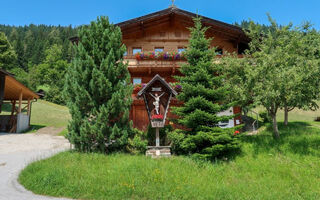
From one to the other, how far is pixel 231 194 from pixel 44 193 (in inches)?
229

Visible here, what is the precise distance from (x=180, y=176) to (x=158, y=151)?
8.30 ft

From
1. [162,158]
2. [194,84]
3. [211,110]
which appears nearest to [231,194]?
[162,158]

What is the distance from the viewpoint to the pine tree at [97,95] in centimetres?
913

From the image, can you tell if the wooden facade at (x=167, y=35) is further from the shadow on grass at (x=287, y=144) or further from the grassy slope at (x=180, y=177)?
the grassy slope at (x=180, y=177)

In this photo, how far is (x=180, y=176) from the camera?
6949 millimetres

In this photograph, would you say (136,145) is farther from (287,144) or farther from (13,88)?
(13,88)

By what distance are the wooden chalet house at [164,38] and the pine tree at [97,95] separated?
6.31 meters

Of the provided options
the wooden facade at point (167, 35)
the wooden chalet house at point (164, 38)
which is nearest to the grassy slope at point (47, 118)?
the wooden chalet house at point (164, 38)

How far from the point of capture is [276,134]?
11.0 m

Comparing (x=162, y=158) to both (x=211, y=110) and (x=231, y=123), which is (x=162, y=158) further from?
(x=231, y=123)

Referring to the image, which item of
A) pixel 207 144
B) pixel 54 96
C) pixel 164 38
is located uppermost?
pixel 164 38

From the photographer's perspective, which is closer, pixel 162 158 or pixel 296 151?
pixel 162 158

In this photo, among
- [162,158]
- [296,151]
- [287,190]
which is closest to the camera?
[287,190]

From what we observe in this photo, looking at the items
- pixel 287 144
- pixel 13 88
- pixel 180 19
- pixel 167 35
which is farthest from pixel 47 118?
pixel 287 144
